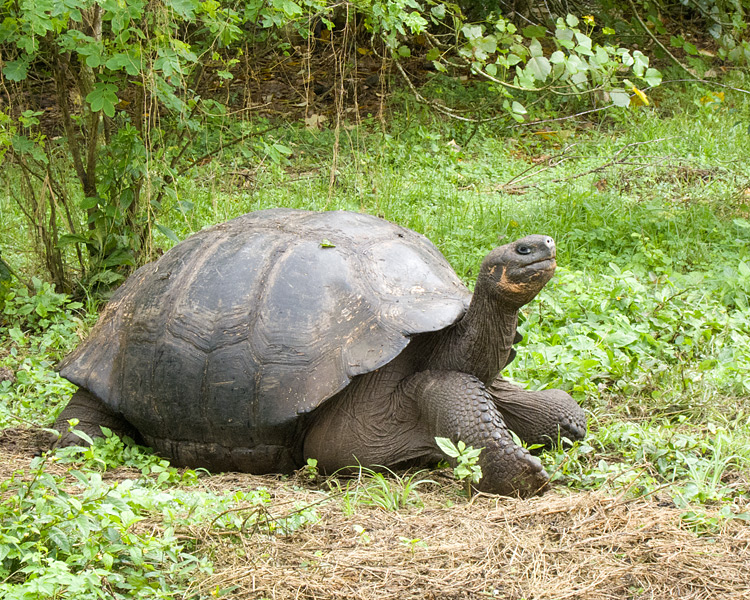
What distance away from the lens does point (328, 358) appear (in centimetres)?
328

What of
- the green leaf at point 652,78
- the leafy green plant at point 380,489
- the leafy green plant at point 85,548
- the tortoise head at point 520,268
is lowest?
the leafy green plant at point 380,489

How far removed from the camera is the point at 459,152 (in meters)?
8.12

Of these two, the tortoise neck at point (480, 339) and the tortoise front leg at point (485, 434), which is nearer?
the tortoise front leg at point (485, 434)

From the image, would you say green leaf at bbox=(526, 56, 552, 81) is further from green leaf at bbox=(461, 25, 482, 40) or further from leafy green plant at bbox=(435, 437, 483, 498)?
leafy green plant at bbox=(435, 437, 483, 498)

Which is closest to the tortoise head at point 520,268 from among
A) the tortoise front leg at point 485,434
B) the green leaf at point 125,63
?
the tortoise front leg at point 485,434

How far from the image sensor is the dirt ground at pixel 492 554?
2.32 metres

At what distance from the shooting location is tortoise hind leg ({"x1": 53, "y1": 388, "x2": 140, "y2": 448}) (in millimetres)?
3842

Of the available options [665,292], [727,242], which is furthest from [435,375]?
[727,242]

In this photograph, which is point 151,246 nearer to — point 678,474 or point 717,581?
point 678,474

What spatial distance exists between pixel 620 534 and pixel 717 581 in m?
0.31

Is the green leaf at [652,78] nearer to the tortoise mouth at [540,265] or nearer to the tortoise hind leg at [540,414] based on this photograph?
the tortoise hind leg at [540,414]

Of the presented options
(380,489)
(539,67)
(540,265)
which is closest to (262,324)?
(380,489)

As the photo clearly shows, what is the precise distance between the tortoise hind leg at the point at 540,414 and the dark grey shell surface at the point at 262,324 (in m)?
0.50

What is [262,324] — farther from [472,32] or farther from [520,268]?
[472,32]
